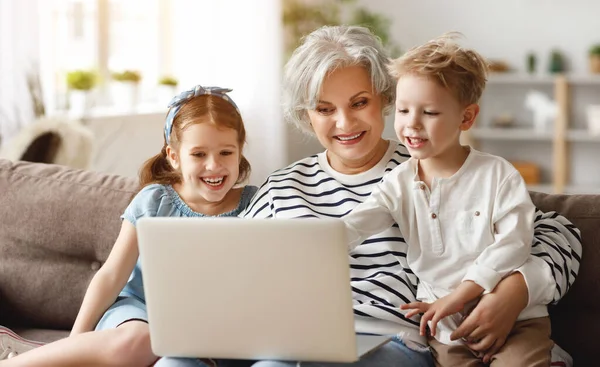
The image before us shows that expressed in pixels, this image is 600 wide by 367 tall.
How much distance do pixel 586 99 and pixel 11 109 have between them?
407 cm

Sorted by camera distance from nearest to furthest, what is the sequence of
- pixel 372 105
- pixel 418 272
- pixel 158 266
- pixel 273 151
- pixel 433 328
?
pixel 158 266
pixel 433 328
pixel 418 272
pixel 372 105
pixel 273 151

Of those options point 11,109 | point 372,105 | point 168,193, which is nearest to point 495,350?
point 372,105

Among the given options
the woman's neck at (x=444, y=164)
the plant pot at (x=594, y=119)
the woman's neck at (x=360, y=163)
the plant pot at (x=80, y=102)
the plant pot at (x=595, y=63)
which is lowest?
the plant pot at (x=594, y=119)

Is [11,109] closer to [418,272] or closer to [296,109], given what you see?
[296,109]

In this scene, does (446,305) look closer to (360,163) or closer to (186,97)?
(360,163)

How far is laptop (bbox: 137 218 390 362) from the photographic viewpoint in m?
1.49

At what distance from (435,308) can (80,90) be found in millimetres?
3273

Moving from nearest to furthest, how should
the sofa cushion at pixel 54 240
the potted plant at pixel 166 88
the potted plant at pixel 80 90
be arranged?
1. the sofa cushion at pixel 54 240
2. the potted plant at pixel 80 90
3. the potted plant at pixel 166 88

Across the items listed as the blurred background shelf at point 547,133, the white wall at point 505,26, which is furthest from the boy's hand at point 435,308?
the blurred background shelf at point 547,133

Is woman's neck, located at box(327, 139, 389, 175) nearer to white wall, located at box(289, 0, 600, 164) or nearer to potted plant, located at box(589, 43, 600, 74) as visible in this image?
white wall, located at box(289, 0, 600, 164)

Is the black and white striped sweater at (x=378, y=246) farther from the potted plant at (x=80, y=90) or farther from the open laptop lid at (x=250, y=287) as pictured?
the potted plant at (x=80, y=90)

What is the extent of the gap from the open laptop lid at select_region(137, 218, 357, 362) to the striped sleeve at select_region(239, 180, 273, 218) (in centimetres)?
46

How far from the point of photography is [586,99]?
245 inches

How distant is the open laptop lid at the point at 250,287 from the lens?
4.90ft
